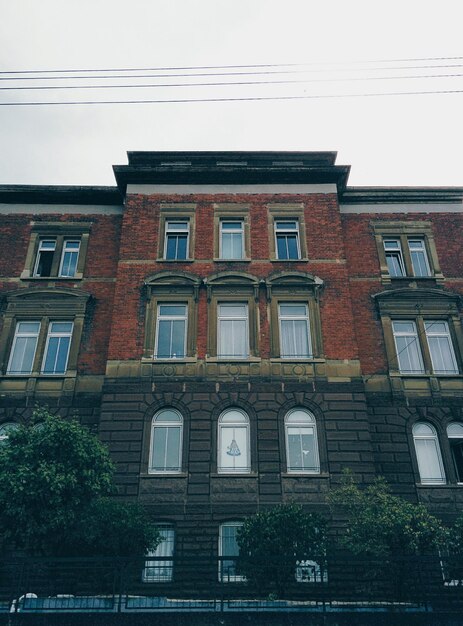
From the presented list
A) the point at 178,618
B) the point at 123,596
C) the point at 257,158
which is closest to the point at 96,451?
the point at 123,596

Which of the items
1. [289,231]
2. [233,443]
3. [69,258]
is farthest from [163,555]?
[289,231]

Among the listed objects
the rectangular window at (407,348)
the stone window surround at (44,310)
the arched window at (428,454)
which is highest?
the stone window surround at (44,310)

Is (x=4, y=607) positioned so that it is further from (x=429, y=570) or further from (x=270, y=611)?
(x=429, y=570)

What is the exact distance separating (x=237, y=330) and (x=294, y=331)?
6.98 feet

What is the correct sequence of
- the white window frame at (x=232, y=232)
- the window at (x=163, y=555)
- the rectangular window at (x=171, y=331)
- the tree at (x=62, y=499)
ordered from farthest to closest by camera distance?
the white window frame at (x=232, y=232), the rectangular window at (x=171, y=331), the window at (x=163, y=555), the tree at (x=62, y=499)

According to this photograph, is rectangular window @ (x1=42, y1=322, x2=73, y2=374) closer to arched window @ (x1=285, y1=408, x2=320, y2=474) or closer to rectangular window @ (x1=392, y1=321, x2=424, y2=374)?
arched window @ (x1=285, y1=408, x2=320, y2=474)

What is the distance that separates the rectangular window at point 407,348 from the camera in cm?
1895

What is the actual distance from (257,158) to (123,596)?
17289mm

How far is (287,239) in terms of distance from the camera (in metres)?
20.9

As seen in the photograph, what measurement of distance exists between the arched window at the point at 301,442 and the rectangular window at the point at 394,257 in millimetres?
7702

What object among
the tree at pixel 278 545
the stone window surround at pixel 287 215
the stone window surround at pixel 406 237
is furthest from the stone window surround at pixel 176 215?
the tree at pixel 278 545

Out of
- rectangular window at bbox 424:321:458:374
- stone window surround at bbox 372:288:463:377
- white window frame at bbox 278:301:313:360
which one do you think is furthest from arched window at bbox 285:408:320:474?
rectangular window at bbox 424:321:458:374

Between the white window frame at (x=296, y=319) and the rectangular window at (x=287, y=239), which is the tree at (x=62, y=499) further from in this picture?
the rectangular window at (x=287, y=239)

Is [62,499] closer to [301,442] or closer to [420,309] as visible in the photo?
[301,442]
